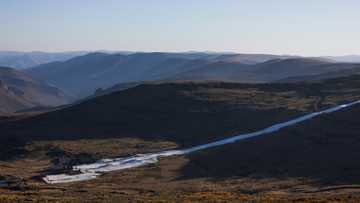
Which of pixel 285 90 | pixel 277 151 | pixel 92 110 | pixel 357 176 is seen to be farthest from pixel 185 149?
pixel 285 90

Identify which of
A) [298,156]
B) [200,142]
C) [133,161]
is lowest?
[298,156]

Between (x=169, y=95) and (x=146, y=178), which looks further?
(x=169, y=95)

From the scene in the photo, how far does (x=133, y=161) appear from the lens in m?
50.1

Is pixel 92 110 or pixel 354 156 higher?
pixel 92 110

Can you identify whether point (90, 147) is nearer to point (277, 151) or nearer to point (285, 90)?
point (277, 151)

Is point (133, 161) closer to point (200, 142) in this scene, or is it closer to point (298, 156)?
point (200, 142)

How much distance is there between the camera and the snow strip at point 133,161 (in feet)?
145

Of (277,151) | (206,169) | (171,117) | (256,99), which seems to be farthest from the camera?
(256,99)

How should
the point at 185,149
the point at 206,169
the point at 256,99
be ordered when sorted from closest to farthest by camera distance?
the point at 206,169 < the point at 185,149 < the point at 256,99

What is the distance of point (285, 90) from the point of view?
81500 mm

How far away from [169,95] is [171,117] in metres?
8.24

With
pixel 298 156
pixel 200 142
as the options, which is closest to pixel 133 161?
pixel 200 142

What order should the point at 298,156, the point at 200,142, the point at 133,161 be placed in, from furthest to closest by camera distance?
the point at 200,142
the point at 133,161
the point at 298,156

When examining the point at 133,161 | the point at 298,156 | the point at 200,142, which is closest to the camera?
the point at 298,156
